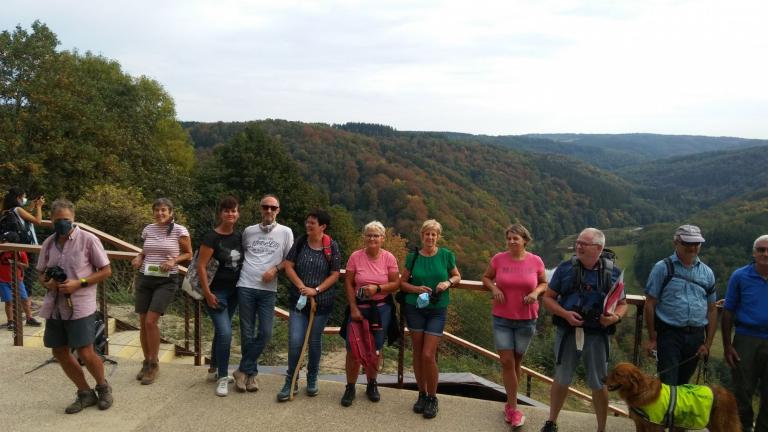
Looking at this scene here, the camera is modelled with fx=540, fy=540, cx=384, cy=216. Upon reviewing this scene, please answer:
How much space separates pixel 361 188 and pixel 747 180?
11734 cm

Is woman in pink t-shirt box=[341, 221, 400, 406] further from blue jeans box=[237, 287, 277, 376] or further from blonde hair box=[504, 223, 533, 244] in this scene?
blonde hair box=[504, 223, 533, 244]

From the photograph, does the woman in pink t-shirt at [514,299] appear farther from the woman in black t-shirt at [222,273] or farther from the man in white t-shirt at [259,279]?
the woman in black t-shirt at [222,273]

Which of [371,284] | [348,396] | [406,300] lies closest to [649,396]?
[406,300]

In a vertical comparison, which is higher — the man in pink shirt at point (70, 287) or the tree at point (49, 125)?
the tree at point (49, 125)

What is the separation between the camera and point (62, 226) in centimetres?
381

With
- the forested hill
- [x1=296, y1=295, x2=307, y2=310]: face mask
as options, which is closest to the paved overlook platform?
[x1=296, y1=295, x2=307, y2=310]: face mask

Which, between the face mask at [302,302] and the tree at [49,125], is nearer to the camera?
the face mask at [302,302]

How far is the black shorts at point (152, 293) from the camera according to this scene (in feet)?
14.3

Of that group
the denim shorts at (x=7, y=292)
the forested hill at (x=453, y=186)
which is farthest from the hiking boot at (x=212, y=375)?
the forested hill at (x=453, y=186)

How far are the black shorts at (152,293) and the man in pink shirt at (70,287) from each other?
0.42 metres

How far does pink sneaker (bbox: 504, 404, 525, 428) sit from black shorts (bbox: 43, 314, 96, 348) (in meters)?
3.08

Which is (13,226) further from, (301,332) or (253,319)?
(301,332)

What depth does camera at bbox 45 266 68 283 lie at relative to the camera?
12.4 feet

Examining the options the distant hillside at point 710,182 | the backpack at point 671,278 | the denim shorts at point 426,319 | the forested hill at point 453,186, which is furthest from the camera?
the distant hillside at point 710,182
